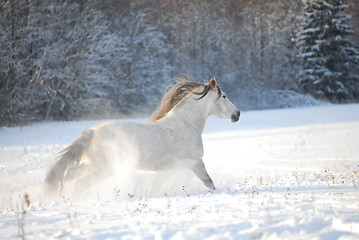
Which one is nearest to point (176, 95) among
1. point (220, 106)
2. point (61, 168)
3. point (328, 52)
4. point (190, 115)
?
point (190, 115)

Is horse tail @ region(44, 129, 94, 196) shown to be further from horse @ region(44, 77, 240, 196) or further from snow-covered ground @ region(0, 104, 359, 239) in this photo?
snow-covered ground @ region(0, 104, 359, 239)

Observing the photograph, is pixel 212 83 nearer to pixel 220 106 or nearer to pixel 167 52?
pixel 220 106

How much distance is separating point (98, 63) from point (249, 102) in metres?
17.6

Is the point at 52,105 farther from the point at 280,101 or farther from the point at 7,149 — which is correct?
the point at 280,101

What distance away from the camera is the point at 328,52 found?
1255 inches

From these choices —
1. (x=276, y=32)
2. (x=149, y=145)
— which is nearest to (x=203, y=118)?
(x=149, y=145)

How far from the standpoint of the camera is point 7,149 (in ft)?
31.7

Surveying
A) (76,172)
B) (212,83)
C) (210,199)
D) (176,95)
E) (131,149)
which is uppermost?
(212,83)

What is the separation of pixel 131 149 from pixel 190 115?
1432 mm

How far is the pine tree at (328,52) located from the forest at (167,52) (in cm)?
11

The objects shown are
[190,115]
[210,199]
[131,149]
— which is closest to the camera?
[210,199]

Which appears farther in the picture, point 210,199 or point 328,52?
point 328,52

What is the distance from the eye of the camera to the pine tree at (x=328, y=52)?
101 feet

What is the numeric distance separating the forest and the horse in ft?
47.3
